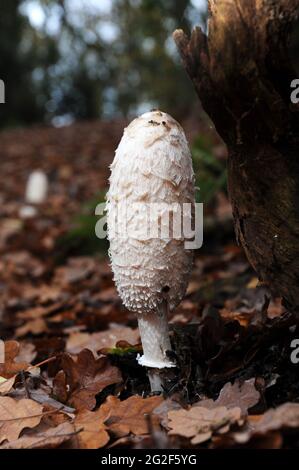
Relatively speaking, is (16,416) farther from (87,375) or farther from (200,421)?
(200,421)

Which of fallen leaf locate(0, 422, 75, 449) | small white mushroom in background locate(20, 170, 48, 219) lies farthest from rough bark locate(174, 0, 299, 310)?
small white mushroom in background locate(20, 170, 48, 219)

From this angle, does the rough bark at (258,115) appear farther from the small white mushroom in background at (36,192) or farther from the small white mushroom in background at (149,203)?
the small white mushroom in background at (36,192)

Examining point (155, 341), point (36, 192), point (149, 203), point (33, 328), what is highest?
point (36, 192)

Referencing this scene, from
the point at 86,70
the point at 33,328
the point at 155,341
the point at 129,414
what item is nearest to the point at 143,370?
the point at 155,341

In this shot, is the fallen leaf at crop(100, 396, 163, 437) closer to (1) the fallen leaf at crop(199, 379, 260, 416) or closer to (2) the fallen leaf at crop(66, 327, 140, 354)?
(1) the fallen leaf at crop(199, 379, 260, 416)

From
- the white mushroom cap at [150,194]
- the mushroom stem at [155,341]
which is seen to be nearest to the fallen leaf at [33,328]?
the mushroom stem at [155,341]
